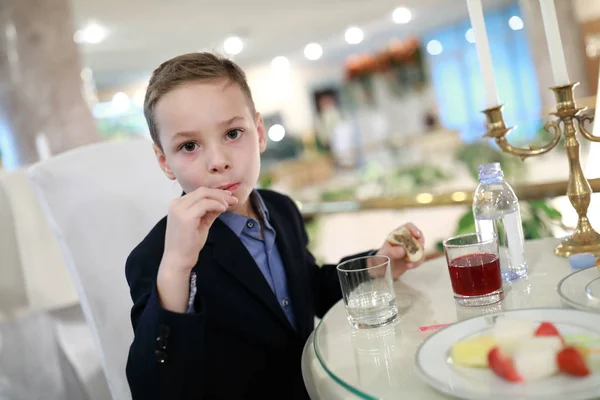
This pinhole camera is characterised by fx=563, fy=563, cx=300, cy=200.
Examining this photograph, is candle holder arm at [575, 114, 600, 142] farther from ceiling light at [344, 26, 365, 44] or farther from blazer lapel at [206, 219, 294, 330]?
ceiling light at [344, 26, 365, 44]

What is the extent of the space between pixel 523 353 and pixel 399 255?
53cm

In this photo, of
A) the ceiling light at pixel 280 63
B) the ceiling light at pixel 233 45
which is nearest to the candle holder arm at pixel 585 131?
the ceiling light at pixel 233 45

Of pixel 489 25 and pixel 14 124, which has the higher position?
pixel 489 25

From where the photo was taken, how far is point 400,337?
0.84 meters

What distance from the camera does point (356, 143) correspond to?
645 inches

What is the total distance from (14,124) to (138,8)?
407 centimetres

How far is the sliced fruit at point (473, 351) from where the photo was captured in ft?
2.12

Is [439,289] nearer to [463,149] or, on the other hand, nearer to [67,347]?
[67,347]

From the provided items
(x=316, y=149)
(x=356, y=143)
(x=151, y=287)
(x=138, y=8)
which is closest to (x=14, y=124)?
(x=151, y=287)

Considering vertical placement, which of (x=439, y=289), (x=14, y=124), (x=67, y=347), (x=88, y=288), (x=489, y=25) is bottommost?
(x=67, y=347)

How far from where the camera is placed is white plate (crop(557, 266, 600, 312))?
2.54ft

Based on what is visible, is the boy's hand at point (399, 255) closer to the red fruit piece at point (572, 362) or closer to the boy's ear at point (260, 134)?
the boy's ear at point (260, 134)

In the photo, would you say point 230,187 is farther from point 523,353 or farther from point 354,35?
point 354,35

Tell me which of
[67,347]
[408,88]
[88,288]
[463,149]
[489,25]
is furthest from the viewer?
[408,88]
